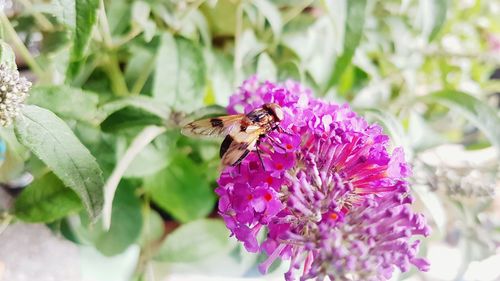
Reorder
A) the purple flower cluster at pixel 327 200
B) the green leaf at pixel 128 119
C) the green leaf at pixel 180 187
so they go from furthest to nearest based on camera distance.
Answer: the green leaf at pixel 180 187 → the green leaf at pixel 128 119 → the purple flower cluster at pixel 327 200

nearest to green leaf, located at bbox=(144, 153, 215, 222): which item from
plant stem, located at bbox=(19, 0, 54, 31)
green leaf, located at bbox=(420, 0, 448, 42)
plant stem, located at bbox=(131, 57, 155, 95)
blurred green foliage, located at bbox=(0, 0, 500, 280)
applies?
blurred green foliage, located at bbox=(0, 0, 500, 280)

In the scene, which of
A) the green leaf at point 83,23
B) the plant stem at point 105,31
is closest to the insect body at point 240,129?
the green leaf at point 83,23

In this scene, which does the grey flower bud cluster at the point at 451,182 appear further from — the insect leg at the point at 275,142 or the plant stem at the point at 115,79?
the plant stem at the point at 115,79

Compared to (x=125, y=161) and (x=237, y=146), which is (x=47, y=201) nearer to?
(x=125, y=161)

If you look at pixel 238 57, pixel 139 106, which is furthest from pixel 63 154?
pixel 238 57

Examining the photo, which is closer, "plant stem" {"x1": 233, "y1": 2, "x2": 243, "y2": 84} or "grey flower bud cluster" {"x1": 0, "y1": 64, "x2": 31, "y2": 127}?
"grey flower bud cluster" {"x1": 0, "y1": 64, "x2": 31, "y2": 127}

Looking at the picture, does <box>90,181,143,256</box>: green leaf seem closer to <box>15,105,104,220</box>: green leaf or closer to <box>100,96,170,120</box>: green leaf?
<box>100,96,170,120</box>: green leaf

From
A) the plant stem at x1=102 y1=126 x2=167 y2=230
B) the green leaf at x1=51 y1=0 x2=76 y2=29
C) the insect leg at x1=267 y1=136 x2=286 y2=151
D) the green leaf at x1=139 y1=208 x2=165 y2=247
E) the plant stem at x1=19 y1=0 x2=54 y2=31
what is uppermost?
the green leaf at x1=51 y1=0 x2=76 y2=29
